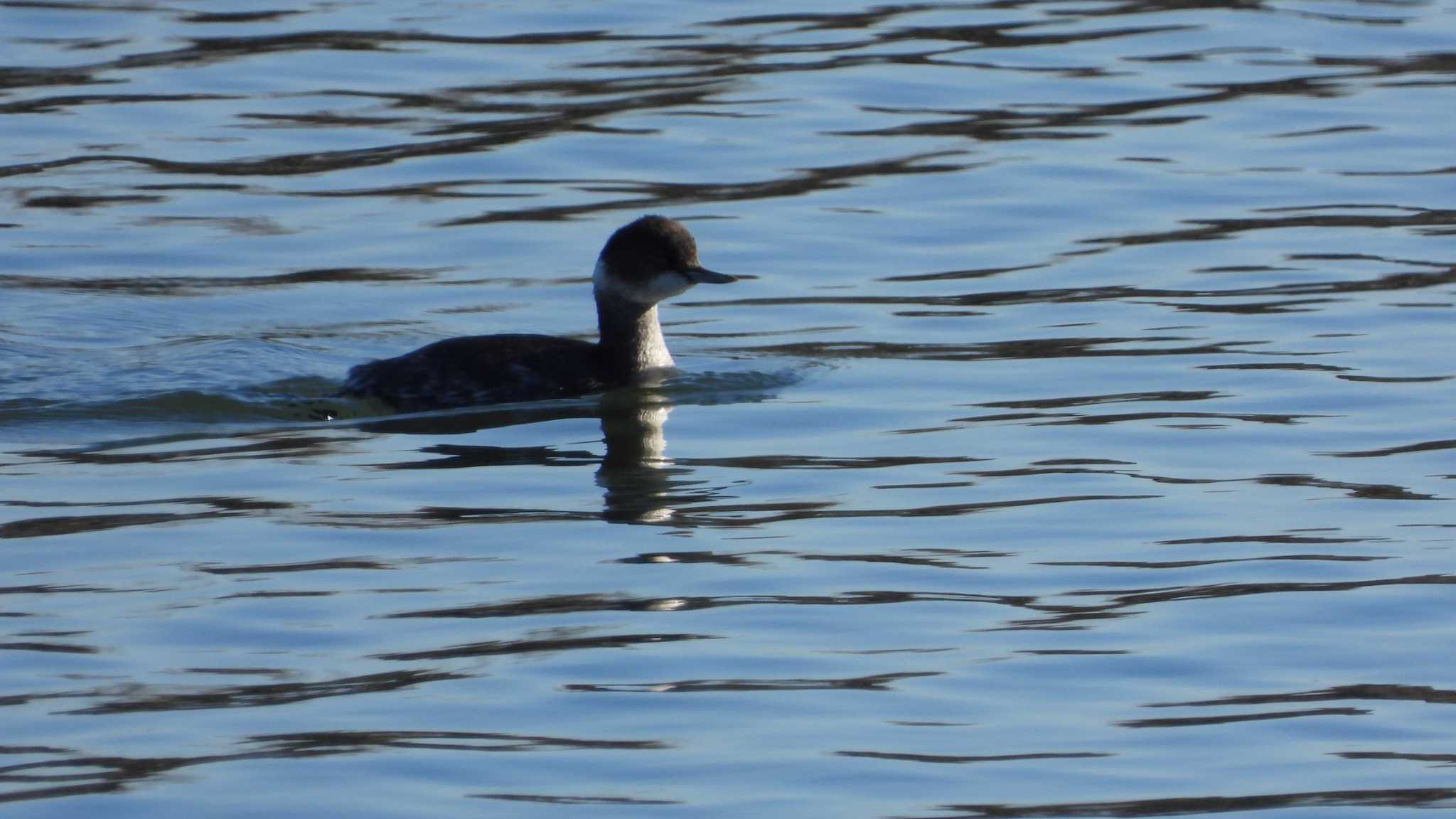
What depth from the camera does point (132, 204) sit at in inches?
658

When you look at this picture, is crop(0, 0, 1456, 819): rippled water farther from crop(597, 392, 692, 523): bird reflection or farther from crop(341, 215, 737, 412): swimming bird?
crop(341, 215, 737, 412): swimming bird

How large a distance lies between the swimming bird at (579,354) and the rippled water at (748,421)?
14cm

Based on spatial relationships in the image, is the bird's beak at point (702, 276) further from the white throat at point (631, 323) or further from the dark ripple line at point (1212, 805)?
the dark ripple line at point (1212, 805)

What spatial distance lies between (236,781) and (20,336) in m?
7.47

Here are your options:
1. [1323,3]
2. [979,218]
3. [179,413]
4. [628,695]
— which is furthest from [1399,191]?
[628,695]

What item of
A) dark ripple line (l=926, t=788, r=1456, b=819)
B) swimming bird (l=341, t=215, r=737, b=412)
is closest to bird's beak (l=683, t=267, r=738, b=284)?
swimming bird (l=341, t=215, r=737, b=412)

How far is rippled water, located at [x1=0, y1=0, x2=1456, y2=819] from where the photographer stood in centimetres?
725

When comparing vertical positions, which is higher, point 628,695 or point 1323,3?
point 1323,3

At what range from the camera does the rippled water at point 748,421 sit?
285 inches

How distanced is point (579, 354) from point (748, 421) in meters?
1.03

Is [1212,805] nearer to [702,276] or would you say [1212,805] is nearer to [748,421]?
[748,421]

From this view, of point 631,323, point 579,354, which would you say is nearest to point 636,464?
point 579,354

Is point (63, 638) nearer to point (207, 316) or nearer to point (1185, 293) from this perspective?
point (207, 316)

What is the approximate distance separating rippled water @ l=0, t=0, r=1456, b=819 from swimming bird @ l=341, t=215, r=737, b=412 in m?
0.14
